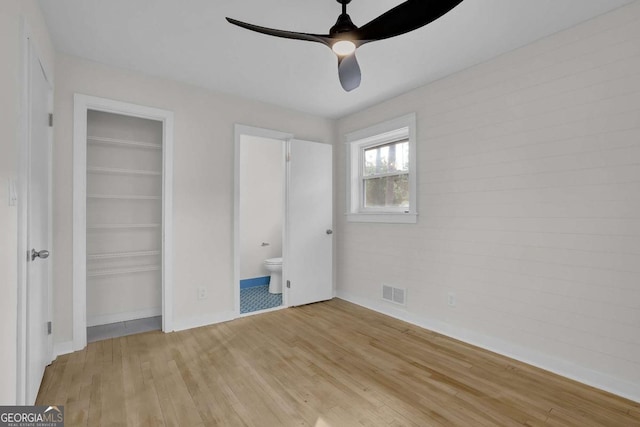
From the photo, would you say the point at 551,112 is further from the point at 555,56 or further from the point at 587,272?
the point at 587,272

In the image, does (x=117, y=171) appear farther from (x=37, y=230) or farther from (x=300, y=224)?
(x=300, y=224)

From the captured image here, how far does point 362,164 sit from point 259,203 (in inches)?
76.5

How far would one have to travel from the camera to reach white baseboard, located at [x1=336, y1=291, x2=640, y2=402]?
6.75 feet

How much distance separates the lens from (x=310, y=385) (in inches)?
86.0

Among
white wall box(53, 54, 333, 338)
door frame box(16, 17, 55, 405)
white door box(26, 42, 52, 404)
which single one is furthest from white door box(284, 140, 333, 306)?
door frame box(16, 17, 55, 405)

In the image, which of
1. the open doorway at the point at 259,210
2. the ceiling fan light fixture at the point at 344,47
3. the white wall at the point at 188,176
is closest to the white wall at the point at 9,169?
the white wall at the point at 188,176

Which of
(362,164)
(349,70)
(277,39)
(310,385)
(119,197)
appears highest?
(277,39)

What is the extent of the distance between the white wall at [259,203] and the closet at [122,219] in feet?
5.22

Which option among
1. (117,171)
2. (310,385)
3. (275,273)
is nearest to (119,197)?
(117,171)

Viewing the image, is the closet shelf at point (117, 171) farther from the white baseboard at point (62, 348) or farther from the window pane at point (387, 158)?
the window pane at point (387, 158)

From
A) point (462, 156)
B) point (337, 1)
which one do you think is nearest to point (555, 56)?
point (462, 156)

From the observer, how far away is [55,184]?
8.55ft

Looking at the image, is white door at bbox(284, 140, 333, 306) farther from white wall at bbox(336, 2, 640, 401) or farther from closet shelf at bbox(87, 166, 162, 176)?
closet shelf at bbox(87, 166, 162, 176)

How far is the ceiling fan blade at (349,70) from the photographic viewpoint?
6.36ft
